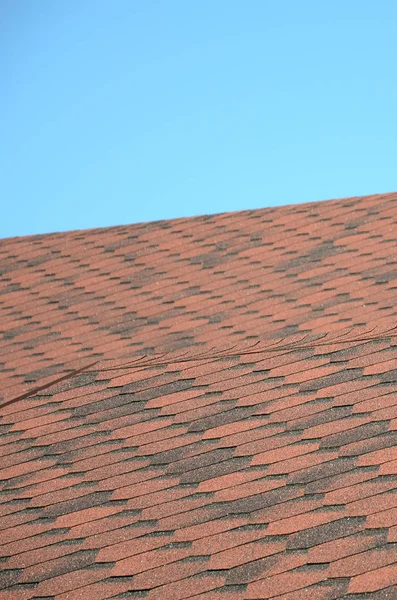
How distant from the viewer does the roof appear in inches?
242

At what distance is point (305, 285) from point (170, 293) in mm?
1578

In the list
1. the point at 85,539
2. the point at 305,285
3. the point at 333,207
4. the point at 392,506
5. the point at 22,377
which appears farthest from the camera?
the point at 333,207

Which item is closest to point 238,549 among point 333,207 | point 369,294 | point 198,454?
point 198,454

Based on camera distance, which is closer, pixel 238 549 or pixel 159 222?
pixel 238 549

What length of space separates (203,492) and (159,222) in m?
7.77

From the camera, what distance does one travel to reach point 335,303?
11148 mm

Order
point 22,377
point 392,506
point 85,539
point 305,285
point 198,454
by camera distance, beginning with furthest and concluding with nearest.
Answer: point 305,285 < point 22,377 < point 198,454 < point 85,539 < point 392,506

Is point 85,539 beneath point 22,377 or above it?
beneath

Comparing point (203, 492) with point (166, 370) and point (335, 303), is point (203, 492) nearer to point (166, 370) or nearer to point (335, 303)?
point (166, 370)

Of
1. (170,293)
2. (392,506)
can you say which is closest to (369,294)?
(170,293)

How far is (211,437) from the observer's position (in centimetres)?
754

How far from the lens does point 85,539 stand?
22.1ft

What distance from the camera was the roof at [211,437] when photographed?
20.1 ft

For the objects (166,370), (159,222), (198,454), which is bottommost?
(198,454)
